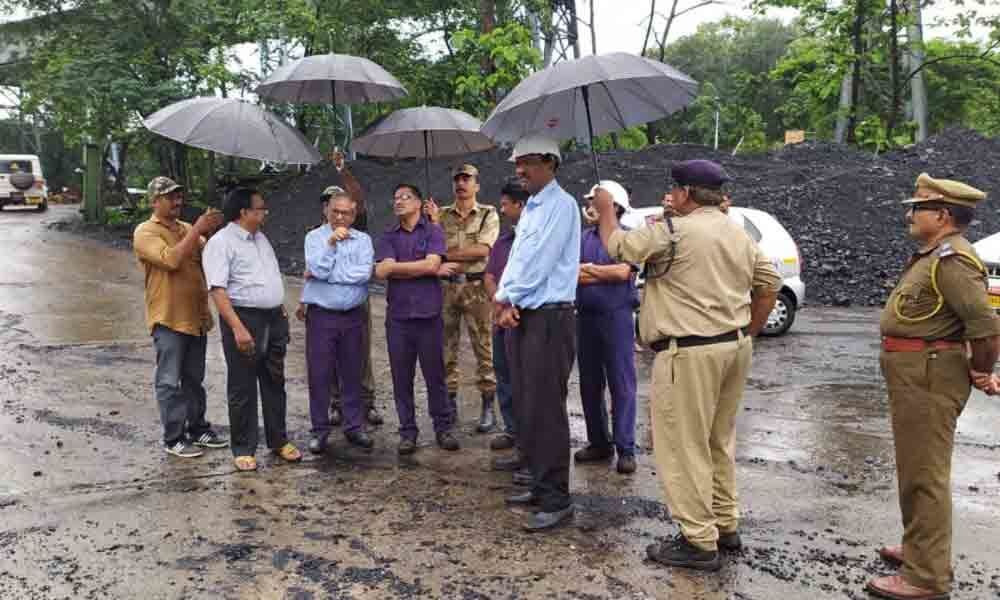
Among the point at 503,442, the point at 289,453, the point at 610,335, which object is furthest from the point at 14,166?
the point at 610,335

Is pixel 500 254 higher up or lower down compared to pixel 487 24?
lower down

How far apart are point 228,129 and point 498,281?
81.9 inches

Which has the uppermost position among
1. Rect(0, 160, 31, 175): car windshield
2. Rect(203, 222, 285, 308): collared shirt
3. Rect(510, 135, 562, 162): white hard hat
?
Rect(0, 160, 31, 175): car windshield

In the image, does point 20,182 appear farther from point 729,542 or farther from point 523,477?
point 729,542

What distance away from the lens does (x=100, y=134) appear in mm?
19203

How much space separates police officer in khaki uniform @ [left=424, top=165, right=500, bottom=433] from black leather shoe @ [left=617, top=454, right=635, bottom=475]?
1345mm

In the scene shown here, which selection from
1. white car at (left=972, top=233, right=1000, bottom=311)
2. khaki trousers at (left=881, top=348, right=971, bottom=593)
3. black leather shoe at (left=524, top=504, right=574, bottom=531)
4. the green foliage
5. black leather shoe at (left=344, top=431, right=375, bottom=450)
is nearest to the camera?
khaki trousers at (left=881, top=348, right=971, bottom=593)

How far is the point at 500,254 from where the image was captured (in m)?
5.91

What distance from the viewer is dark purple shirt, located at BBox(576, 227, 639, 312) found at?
535 cm

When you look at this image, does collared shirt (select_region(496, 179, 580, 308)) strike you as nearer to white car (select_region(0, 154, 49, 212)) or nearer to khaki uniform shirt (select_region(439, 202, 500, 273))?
khaki uniform shirt (select_region(439, 202, 500, 273))

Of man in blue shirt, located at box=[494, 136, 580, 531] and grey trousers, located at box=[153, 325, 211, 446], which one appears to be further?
grey trousers, located at box=[153, 325, 211, 446]

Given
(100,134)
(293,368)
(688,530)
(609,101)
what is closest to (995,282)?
(609,101)

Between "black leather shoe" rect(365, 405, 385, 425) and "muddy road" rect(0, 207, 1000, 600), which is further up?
"black leather shoe" rect(365, 405, 385, 425)

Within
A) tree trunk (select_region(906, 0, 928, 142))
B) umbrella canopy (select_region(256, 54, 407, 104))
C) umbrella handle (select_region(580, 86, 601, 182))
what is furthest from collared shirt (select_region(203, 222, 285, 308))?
tree trunk (select_region(906, 0, 928, 142))
